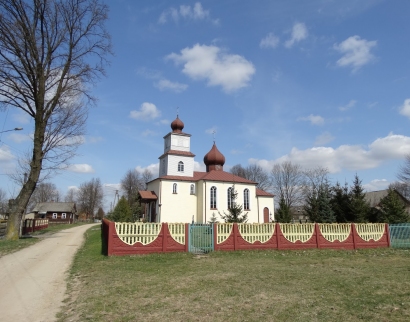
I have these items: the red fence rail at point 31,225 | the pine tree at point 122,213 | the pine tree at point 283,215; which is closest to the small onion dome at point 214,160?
the pine tree at point 283,215

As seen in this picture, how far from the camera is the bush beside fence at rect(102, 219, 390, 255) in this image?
42.4 ft

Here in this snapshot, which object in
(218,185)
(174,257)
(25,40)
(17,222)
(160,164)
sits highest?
(25,40)

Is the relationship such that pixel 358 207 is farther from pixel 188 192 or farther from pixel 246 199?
pixel 188 192

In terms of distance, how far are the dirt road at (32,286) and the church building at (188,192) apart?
19394 millimetres

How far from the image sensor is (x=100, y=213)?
85.1m

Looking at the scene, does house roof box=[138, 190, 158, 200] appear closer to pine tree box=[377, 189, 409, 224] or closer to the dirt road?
the dirt road

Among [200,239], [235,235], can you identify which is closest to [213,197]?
[235,235]

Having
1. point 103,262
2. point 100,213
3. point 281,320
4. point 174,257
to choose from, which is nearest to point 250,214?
point 174,257

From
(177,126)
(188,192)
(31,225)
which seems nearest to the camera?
(31,225)

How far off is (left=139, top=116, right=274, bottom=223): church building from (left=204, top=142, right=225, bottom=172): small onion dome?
133mm

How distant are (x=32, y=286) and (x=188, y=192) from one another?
25.5 meters

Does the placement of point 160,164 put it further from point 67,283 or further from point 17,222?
point 67,283

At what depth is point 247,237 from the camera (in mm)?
14797

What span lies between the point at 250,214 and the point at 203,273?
25.1 meters
